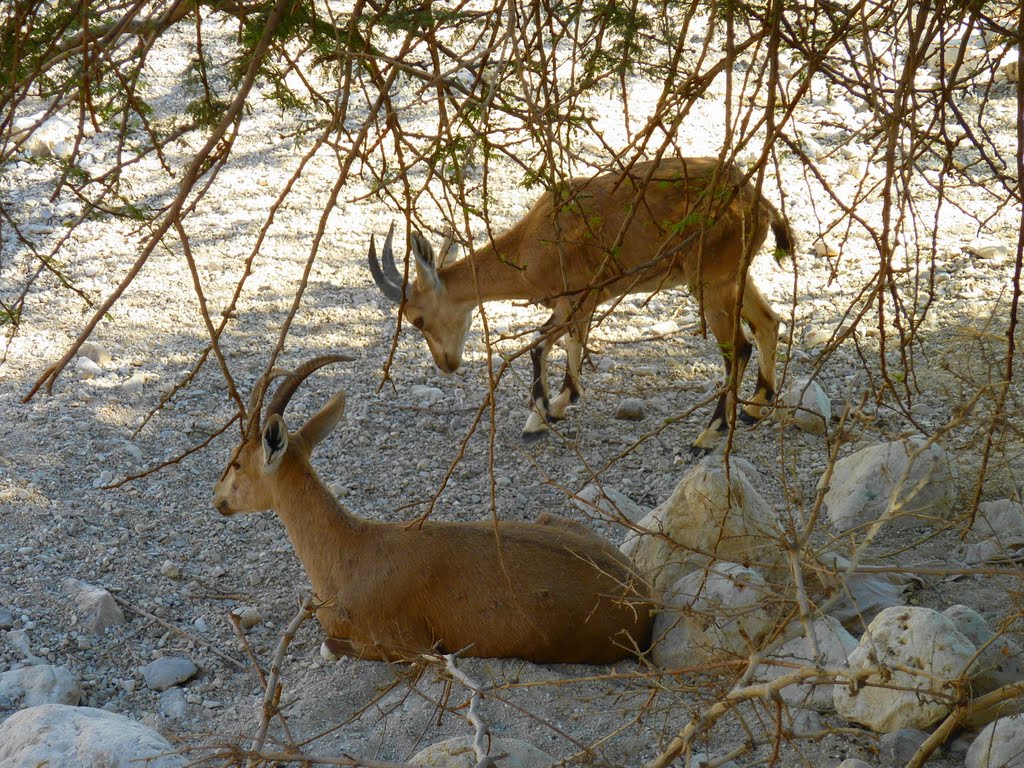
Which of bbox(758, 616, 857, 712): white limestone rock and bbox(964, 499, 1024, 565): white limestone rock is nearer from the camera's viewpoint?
bbox(758, 616, 857, 712): white limestone rock

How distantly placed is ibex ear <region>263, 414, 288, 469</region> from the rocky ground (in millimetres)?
649

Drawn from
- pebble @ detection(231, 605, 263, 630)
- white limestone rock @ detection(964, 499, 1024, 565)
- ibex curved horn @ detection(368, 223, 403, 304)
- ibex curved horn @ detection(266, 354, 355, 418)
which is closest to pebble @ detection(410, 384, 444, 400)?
ibex curved horn @ detection(368, 223, 403, 304)

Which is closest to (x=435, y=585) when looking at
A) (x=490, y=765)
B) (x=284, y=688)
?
(x=284, y=688)

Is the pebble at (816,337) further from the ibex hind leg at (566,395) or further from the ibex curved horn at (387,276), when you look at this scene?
the ibex curved horn at (387,276)

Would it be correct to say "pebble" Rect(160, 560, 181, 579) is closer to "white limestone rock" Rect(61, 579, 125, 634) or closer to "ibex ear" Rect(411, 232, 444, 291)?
"white limestone rock" Rect(61, 579, 125, 634)

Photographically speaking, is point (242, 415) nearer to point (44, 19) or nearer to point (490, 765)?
point (490, 765)

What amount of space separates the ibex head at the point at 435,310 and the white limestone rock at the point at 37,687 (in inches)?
132

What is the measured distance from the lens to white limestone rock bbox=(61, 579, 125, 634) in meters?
5.00

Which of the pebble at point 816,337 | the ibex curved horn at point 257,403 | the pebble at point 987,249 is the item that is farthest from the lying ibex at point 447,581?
the pebble at point 987,249

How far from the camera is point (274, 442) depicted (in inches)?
198

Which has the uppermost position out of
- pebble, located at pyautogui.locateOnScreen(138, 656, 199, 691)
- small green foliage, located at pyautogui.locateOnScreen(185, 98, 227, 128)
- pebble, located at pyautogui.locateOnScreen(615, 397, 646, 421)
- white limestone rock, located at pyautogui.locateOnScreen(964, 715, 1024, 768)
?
small green foliage, located at pyautogui.locateOnScreen(185, 98, 227, 128)

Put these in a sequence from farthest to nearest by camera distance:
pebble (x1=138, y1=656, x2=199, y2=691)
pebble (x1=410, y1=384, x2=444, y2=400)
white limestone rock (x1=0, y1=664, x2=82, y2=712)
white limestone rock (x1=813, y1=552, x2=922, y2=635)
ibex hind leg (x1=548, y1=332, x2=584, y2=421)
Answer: pebble (x1=410, y1=384, x2=444, y2=400) < ibex hind leg (x1=548, y1=332, x2=584, y2=421) < pebble (x1=138, y1=656, x2=199, y2=691) < white limestone rock (x1=813, y1=552, x2=922, y2=635) < white limestone rock (x1=0, y1=664, x2=82, y2=712)

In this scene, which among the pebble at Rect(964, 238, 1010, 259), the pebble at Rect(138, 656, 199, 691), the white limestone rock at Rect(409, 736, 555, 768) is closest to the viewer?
the white limestone rock at Rect(409, 736, 555, 768)

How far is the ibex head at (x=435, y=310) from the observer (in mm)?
7250
